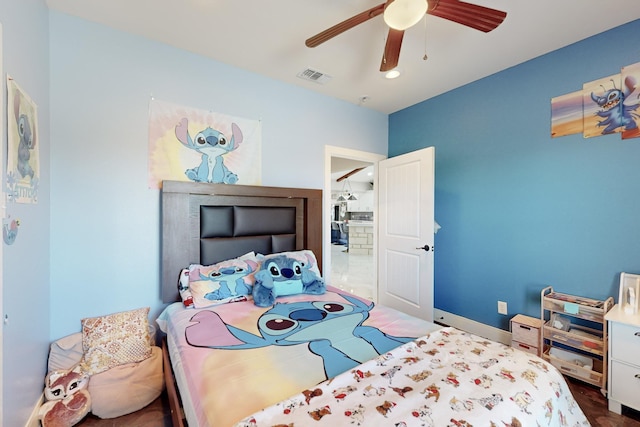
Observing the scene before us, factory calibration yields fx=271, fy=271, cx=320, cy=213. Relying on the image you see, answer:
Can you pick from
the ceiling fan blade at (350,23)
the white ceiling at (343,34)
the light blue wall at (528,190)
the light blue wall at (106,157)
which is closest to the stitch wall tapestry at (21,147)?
the light blue wall at (106,157)

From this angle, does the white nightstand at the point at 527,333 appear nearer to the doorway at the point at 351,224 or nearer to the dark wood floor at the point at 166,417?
the dark wood floor at the point at 166,417

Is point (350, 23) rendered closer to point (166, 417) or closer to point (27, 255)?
point (27, 255)

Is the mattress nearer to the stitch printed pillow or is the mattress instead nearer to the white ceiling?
the stitch printed pillow

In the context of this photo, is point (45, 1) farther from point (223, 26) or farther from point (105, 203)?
point (105, 203)

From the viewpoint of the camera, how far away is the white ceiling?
1.80 m

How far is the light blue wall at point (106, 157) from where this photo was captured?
6.06 ft

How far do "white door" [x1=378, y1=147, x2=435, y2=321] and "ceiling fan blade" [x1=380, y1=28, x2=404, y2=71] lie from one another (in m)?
1.27

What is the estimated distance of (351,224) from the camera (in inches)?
355

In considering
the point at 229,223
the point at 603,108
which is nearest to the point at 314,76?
the point at 229,223

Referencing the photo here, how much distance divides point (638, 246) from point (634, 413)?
1.11 metres

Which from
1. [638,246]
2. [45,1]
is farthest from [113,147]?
[638,246]

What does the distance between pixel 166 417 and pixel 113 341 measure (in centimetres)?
62

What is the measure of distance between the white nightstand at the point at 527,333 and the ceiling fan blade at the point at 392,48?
2.36 meters

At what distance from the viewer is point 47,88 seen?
5.82 ft
